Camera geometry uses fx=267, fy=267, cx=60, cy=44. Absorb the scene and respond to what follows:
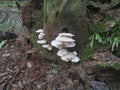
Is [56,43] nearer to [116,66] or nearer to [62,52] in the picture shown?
[62,52]

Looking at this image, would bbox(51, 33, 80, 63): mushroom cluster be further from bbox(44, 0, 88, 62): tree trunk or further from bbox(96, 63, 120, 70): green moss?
bbox(96, 63, 120, 70): green moss

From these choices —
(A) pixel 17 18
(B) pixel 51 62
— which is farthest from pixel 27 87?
(A) pixel 17 18

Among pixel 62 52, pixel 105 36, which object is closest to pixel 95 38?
pixel 105 36

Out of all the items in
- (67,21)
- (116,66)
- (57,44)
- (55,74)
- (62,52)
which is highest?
(67,21)

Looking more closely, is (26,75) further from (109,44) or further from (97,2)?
(97,2)

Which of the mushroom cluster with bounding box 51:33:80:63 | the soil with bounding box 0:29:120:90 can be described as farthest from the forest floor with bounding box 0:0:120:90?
the mushroom cluster with bounding box 51:33:80:63

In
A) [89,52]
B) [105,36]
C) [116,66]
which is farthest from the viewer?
[105,36]

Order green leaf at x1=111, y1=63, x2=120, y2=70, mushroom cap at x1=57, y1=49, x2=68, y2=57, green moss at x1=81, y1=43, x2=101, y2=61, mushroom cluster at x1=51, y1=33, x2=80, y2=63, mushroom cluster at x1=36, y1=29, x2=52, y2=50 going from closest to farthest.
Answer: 1. green leaf at x1=111, y1=63, x2=120, y2=70
2. mushroom cluster at x1=51, y1=33, x2=80, y2=63
3. mushroom cap at x1=57, y1=49, x2=68, y2=57
4. green moss at x1=81, y1=43, x2=101, y2=61
5. mushroom cluster at x1=36, y1=29, x2=52, y2=50

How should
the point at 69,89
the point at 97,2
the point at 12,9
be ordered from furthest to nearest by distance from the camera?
the point at 12,9 < the point at 97,2 < the point at 69,89

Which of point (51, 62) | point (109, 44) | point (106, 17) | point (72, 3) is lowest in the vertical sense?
point (51, 62)
